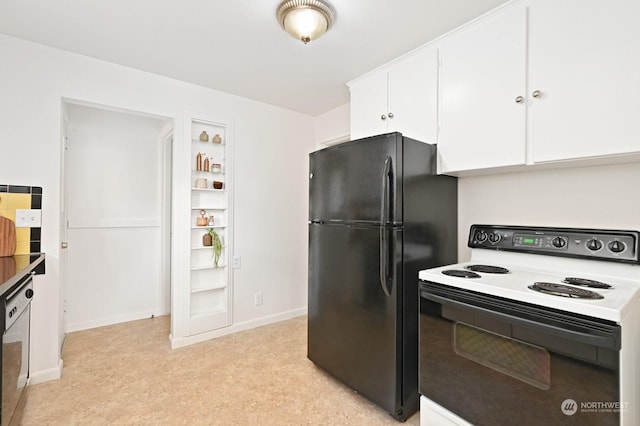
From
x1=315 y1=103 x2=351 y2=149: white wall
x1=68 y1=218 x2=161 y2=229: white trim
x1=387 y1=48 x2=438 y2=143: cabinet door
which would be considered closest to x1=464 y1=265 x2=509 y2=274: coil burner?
x1=387 y1=48 x2=438 y2=143: cabinet door

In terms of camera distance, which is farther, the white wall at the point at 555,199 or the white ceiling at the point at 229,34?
the white ceiling at the point at 229,34

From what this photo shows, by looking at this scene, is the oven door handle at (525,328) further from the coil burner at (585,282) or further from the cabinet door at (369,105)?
the cabinet door at (369,105)

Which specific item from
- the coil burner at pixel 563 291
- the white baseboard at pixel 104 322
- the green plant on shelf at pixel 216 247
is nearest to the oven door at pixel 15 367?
the green plant on shelf at pixel 216 247

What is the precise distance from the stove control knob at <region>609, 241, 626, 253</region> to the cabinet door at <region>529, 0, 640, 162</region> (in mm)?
444

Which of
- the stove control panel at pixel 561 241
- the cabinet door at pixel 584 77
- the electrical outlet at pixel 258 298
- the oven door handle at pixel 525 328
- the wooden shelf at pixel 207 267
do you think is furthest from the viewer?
the electrical outlet at pixel 258 298

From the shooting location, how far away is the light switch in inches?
79.6

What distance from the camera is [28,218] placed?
2.05m

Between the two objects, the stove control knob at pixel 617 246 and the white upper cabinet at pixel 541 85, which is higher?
the white upper cabinet at pixel 541 85

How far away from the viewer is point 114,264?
3227mm

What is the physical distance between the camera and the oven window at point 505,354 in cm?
112

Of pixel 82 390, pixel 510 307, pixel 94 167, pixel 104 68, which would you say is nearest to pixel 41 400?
pixel 82 390

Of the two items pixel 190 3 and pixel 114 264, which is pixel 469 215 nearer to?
pixel 190 3

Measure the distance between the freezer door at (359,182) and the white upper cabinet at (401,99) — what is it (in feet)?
1.47

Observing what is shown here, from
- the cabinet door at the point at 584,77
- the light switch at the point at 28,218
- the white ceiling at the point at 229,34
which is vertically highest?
the white ceiling at the point at 229,34
